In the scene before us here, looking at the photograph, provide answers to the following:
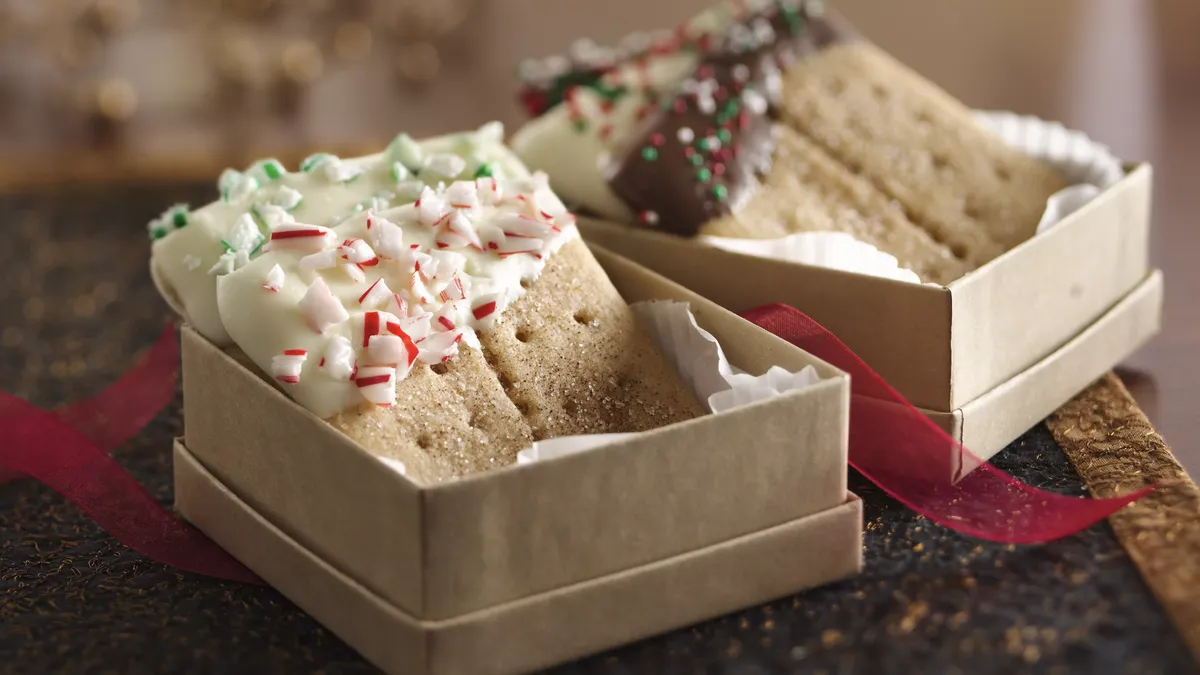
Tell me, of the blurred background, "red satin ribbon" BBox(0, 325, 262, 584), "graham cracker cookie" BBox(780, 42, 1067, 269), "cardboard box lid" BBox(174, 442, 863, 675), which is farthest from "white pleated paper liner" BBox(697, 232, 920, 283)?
the blurred background

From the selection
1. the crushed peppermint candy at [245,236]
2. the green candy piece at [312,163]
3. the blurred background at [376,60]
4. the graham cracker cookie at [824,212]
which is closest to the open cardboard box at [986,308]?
the graham cracker cookie at [824,212]

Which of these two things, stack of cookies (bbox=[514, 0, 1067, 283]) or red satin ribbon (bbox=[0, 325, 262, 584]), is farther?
stack of cookies (bbox=[514, 0, 1067, 283])

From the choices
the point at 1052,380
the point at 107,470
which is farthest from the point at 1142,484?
the point at 107,470

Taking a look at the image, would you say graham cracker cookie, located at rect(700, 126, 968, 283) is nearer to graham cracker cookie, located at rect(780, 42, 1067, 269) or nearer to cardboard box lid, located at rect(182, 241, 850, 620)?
graham cracker cookie, located at rect(780, 42, 1067, 269)

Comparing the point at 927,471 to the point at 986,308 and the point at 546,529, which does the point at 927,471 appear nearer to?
the point at 986,308

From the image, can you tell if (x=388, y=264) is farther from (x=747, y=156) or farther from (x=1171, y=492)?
(x=1171, y=492)
